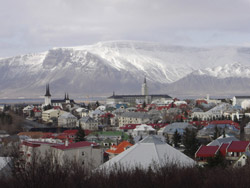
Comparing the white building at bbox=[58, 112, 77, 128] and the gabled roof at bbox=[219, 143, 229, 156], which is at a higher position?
the gabled roof at bbox=[219, 143, 229, 156]

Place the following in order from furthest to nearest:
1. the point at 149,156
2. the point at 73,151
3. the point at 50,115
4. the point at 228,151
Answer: the point at 50,115, the point at 228,151, the point at 73,151, the point at 149,156

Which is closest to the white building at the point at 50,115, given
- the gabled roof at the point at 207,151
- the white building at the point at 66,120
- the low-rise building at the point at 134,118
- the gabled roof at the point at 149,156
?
the white building at the point at 66,120

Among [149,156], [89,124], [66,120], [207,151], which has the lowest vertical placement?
[89,124]

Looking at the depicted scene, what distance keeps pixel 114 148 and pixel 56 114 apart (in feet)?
217

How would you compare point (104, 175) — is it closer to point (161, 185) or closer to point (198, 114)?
point (161, 185)

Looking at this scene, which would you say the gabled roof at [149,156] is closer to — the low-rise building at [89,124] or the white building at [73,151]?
the white building at [73,151]

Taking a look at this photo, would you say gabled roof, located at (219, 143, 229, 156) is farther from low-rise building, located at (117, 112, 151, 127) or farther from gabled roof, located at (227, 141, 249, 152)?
low-rise building, located at (117, 112, 151, 127)

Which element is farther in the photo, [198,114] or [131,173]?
[198,114]

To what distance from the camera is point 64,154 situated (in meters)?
33.0

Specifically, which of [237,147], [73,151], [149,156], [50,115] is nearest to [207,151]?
[237,147]

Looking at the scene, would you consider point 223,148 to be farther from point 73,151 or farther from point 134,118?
point 134,118

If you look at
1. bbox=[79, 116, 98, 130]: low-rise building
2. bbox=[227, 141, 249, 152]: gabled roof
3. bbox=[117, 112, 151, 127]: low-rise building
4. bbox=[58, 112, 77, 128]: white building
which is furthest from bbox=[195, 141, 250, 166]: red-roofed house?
bbox=[58, 112, 77, 128]: white building

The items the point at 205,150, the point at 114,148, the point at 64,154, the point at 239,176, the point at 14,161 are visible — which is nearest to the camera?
the point at 239,176

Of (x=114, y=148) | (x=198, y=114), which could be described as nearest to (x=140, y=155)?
(x=114, y=148)
